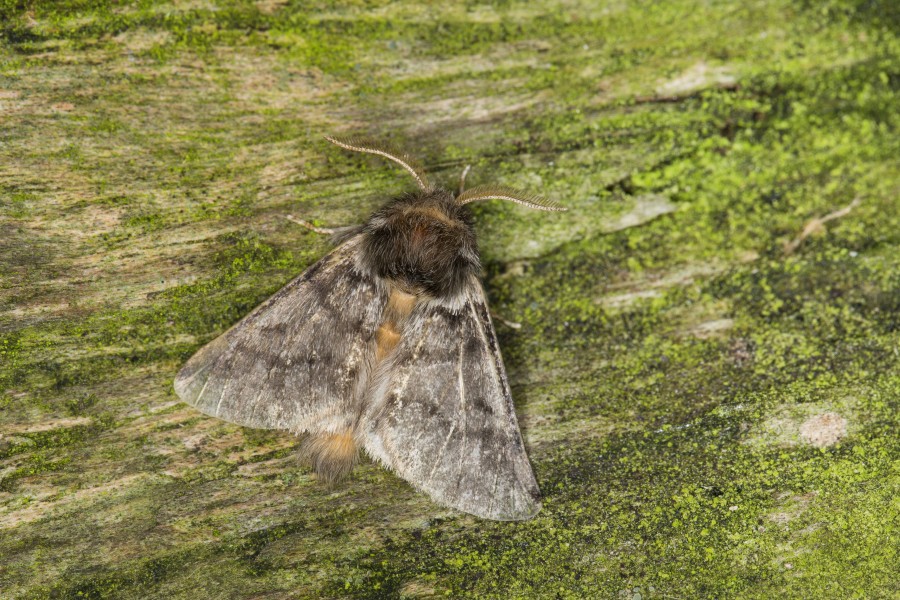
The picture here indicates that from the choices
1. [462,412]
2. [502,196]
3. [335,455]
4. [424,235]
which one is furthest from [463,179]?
[335,455]

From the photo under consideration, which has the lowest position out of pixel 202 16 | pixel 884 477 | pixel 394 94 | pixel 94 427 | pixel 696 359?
pixel 884 477

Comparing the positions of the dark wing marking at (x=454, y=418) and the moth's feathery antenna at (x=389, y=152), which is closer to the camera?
the dark wing marking at (x=454, y=418)

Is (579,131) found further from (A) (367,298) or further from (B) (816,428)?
(B) (816,428)

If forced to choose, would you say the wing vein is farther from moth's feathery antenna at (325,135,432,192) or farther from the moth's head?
moth's feathery antenna at (325,135,432,192)

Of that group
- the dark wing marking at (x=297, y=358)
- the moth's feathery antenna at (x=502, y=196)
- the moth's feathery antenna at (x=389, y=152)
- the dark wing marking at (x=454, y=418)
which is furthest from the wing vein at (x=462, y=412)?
the moth's feathery antenna at (x=389, y=152)

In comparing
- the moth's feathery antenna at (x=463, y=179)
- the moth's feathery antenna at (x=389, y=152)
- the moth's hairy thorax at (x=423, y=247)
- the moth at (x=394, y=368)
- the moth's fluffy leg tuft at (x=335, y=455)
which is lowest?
the moth's fluffy leg tuft at (x=335, y=455)

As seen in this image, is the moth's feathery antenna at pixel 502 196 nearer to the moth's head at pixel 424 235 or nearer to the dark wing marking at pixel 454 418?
the moth's head at pixel 424 235

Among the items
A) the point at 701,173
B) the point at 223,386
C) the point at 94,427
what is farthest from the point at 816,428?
the point at 94,427

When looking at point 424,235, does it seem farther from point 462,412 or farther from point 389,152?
point 462,412
